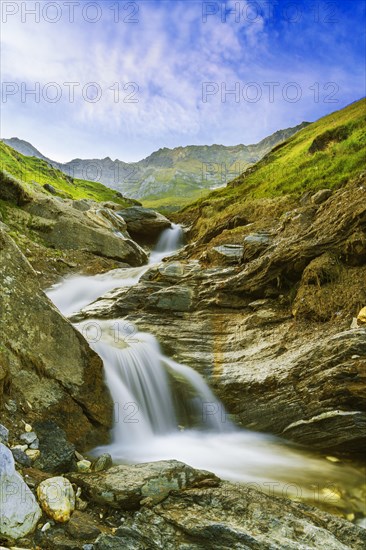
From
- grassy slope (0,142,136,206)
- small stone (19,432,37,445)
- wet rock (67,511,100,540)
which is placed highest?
grassy slope (0,142,136,206)

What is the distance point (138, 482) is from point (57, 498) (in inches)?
53.3

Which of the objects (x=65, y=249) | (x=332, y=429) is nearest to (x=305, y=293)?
(x=332, y=429)

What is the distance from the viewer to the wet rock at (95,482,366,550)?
545 cm

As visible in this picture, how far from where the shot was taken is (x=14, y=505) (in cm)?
504

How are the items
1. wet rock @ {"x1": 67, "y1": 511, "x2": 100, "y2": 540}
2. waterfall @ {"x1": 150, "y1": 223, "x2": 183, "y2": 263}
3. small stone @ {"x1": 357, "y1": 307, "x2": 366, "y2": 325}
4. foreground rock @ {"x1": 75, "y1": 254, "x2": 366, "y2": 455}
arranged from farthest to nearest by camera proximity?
1. waterfall @ {"x1": 150, "y1": 223, "x2": 183, "y2": 263}
2. small stone @ {"x1": 357, "y1": 307, "x2": 366, "y2": 325}
3. foreground rock @ {"x1": 75, "y1": 254, "x2": 366, "y2": 455}
4. wet rock @ {"x1": 67, "y1": 511, "x2": 100, "y2": 540}

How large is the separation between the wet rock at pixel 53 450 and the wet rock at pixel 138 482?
1.27 ft

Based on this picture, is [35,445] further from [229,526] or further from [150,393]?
[150,393]

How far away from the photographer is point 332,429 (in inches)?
384

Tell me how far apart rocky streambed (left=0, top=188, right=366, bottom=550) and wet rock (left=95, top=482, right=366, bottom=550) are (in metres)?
0.02

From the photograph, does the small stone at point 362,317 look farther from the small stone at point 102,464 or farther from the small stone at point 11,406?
the small stone at point 11,406

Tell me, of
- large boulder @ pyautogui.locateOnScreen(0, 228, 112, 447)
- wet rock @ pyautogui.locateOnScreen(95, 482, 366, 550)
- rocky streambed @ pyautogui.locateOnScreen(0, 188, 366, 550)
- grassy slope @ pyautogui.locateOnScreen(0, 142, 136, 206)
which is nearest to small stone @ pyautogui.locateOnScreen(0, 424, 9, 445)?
rocky streambed @ pyautogui.locateOnScreen(0, 188, 366, 550)

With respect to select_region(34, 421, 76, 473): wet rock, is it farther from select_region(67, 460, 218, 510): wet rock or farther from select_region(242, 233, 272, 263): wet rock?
select_region(242, 233, 272, 263): wet rock

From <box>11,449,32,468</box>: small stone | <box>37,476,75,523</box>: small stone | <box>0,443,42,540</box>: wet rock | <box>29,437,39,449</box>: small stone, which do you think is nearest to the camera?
<box>0,443,42,540</box>: wet rock

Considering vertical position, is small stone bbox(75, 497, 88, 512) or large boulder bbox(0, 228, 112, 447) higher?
large boulder bbox(0, 228, 112, 447)
